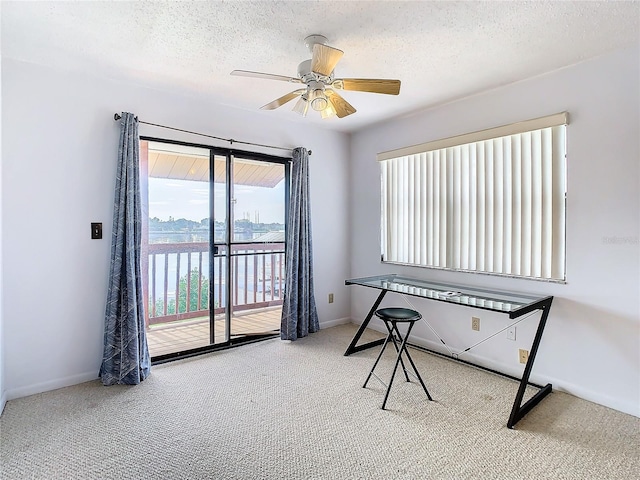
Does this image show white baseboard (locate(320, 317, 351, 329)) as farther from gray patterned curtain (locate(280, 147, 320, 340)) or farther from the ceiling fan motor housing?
the ceiling fan motor housing

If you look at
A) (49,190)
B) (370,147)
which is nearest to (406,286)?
(370,147)

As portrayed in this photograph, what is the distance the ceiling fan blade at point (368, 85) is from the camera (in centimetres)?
211

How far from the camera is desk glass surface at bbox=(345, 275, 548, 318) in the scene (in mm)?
2366

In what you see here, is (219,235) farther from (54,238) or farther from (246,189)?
(54,238)

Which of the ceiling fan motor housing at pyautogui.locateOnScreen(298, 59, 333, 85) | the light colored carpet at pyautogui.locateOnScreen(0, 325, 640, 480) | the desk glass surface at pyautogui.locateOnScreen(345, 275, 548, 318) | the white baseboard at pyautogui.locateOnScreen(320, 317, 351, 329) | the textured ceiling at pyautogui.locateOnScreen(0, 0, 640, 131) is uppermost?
the textured ceiling at pyautogui.locateOnScreen(0, 0, 640, 131)

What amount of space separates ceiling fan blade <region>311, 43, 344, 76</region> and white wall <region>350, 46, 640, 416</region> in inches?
68.1

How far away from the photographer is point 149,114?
298cm

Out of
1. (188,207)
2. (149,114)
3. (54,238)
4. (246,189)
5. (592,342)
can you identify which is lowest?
(592,342)

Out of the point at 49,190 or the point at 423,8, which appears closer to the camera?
the point at 423,8

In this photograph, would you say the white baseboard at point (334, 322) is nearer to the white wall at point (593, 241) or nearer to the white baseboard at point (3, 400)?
the white wall at point (593, 241)

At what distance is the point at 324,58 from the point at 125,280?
217 cm

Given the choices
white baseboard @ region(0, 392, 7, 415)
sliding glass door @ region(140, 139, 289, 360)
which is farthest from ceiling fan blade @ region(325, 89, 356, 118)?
white baseboard @ region(0, 392, 7, 415)

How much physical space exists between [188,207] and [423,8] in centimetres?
248

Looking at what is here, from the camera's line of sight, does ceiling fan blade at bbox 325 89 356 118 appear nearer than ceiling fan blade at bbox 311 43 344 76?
No
